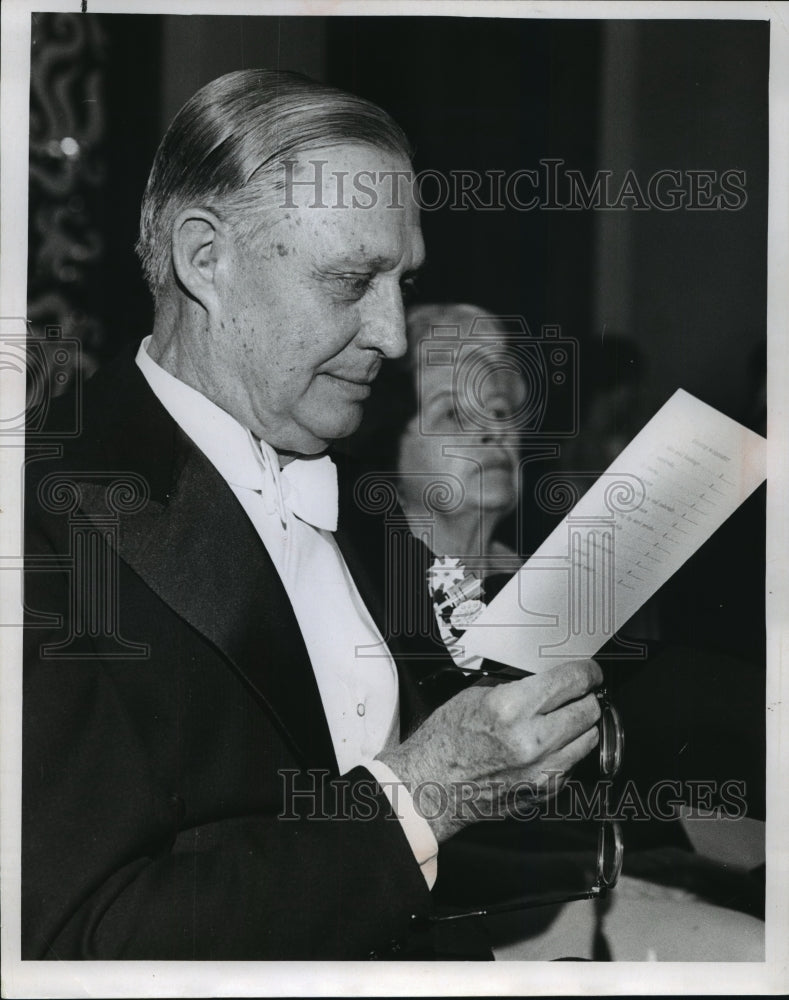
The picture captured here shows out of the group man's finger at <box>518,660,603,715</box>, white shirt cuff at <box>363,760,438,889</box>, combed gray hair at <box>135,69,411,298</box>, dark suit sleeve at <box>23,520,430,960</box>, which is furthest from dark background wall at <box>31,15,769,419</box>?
white shirt cuff at <box>363,760,438,889</box>

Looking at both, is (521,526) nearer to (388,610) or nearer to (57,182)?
(388,610)

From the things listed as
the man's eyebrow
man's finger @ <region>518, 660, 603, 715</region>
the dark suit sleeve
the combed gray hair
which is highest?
the combed gray hair

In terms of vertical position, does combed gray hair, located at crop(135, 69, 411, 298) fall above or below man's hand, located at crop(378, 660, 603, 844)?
above

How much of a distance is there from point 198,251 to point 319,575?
61cm

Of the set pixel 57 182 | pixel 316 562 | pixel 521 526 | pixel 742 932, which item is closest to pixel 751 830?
pixel 742 932

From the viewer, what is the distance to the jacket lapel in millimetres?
1884

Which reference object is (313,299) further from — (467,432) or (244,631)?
(244,631)

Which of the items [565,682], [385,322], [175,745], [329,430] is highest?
[385,322]

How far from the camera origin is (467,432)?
6.56 feet

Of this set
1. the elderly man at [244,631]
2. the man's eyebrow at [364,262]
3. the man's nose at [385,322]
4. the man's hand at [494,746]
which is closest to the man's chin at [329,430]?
the elderly man at [244,631]

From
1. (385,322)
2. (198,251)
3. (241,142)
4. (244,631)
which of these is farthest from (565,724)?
(241,142)

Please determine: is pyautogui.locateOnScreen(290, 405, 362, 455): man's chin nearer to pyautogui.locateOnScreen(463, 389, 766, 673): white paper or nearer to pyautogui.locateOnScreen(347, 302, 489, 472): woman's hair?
pyautogui.locateOnScreen(347, 302, 489, 472): woman's hair

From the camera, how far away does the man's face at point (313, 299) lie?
6.24 ft

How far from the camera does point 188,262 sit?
1.91 metres
